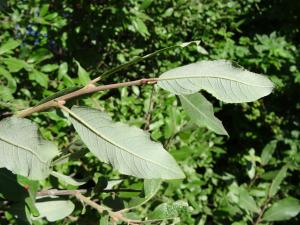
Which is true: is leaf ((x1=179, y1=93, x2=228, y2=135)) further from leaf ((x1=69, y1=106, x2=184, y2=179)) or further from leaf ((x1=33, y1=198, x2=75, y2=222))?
leaf ((x1=33, y1=198, x2=75, y2=222))

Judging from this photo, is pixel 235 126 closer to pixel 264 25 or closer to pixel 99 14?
pixel 264 25

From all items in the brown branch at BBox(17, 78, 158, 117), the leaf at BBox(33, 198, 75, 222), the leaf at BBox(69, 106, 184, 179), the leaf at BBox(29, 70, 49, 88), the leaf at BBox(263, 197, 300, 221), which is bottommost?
the leaf at BBox(263, 197, 300, 221)

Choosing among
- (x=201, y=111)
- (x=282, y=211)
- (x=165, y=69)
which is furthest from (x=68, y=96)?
(x=165, y=69)

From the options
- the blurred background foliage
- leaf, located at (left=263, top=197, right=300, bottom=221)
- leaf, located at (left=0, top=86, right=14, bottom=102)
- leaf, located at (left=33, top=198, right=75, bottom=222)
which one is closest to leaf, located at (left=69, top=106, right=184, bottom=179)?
the blurred background foliage

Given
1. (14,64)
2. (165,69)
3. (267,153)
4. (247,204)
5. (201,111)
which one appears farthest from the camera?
(165,69)

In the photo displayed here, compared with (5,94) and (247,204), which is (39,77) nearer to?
(5,94)

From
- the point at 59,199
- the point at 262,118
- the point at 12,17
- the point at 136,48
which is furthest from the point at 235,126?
the point at 59,199

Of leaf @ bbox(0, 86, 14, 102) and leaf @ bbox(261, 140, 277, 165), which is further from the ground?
leaf @ bbox(0, 86, 14, 102)
